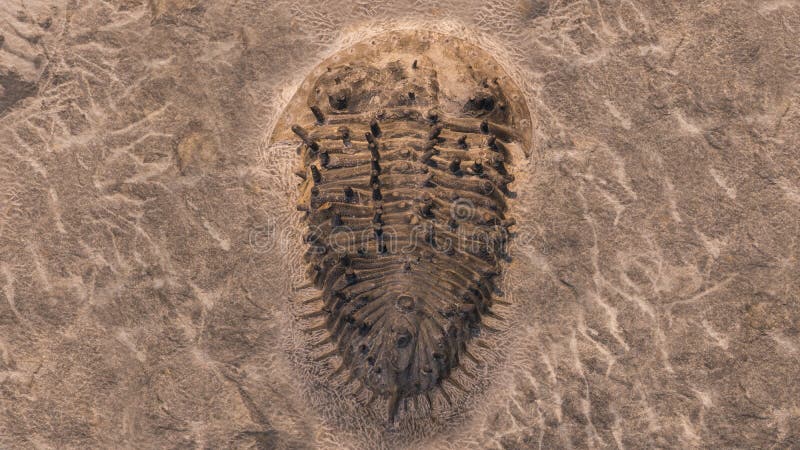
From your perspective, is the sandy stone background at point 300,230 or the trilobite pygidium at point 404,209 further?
the sandy stone background at point 300,230

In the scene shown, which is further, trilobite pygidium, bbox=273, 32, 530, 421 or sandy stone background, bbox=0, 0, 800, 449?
sandy stone background, bbox=0, 0, 800, 449

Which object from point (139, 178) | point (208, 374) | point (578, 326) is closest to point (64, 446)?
point (208, 374)

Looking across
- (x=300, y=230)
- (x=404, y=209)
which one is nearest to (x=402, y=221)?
(x=404, y=209)

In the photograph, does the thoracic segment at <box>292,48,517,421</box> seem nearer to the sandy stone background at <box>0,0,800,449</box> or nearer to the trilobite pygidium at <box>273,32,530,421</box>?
the trilobite pygidium at <box>273,32,530,421</box>

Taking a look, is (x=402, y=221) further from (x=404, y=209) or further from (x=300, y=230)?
(x=300, y=230)

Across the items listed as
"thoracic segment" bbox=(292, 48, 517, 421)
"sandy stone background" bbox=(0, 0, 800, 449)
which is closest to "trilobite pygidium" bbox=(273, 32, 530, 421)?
"thoracic segment" bbox=(292, 48, 517, 421)

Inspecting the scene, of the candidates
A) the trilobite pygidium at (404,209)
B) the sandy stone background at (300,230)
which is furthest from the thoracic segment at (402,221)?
the sandy stone background at (300,230)

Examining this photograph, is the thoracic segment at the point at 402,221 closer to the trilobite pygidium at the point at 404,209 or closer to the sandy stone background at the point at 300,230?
the trilobite pygidium at the point at 404,209
